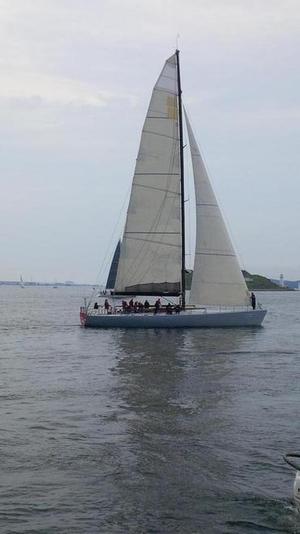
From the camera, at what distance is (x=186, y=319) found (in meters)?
45.1

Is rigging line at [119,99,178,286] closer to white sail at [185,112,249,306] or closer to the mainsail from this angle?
white sail at [185,112,249,306]

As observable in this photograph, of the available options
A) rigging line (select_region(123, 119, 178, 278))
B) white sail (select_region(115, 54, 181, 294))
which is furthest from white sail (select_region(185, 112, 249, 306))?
rigging line (select_region(123, 119, 178, 278))

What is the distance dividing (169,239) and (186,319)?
262 inches

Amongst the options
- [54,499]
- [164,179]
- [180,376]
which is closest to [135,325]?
[164,179]

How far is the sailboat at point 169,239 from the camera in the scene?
4641cm

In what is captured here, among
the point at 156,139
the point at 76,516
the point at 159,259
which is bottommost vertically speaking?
the point at 76,516

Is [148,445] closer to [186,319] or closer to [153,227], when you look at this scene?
[186,319]

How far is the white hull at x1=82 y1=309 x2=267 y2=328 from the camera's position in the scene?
4506 cm

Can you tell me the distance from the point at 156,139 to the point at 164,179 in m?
3.06

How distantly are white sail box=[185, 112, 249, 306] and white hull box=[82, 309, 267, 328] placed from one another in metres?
1.20

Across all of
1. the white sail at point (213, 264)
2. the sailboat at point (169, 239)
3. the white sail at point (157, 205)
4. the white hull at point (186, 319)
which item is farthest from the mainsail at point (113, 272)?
the white sail at point (213, 264)

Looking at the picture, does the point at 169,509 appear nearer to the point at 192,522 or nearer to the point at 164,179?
the point at 192,522

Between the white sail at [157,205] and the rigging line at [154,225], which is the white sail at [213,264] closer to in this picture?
the white sail at [157,205]

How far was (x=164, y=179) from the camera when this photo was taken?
48344mm
